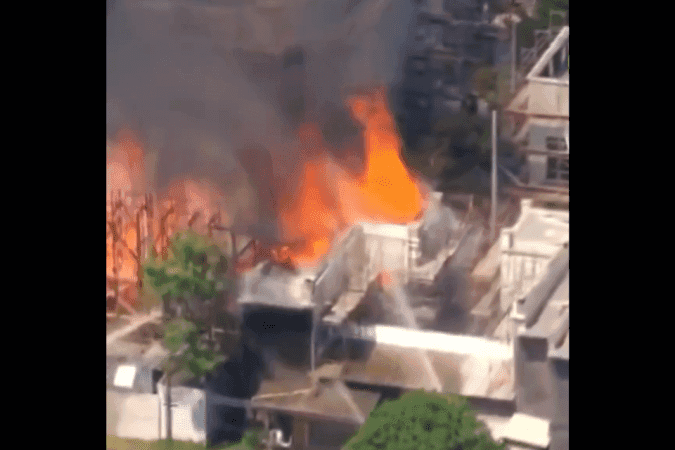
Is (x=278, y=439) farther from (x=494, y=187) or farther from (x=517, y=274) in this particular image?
(x=494, y=187)

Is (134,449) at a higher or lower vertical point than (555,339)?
lower

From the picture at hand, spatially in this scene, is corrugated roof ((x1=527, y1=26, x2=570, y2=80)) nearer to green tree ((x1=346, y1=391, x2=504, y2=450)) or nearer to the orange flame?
the orange flame

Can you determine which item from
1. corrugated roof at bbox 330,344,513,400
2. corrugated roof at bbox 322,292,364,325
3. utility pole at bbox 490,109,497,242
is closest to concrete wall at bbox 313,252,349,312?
corrugated roof at bbox 322,292,364,325

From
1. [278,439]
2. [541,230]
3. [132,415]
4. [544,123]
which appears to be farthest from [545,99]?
[132,415]

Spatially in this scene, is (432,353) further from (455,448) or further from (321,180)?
(321,180)

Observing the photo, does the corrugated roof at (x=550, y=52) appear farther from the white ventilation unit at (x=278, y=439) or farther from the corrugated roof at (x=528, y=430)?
the white ventilation unit at (x=278, y=439)

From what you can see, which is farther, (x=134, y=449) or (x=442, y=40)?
(x=134, y=449)

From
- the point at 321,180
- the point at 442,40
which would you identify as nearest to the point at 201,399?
the point at 321,180

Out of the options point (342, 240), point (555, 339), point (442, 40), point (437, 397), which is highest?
point (442, 40)
